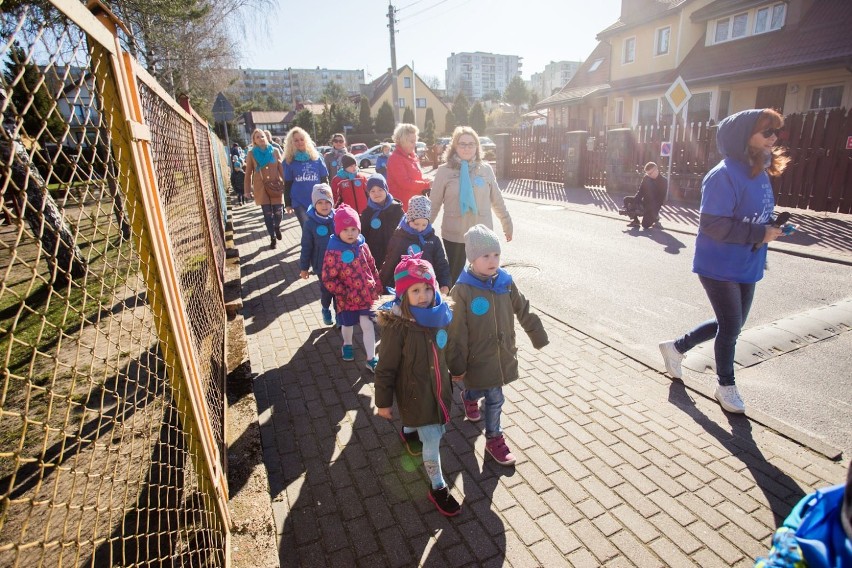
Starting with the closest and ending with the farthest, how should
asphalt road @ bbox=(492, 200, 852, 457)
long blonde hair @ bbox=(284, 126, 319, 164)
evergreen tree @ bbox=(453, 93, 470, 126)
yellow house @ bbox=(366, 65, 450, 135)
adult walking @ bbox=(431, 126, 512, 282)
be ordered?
asphalt road @ bbox=(492, 200, 852, 457) < adult walking @ bbox=(431, 126, 512, 282) < long blonde hair @ bbox=(284, 126, 319, 164) < evergreen tree @ bbox=(453, 93, 470, 126) < yellow house @ bbox=(366, 65, 450, 135)

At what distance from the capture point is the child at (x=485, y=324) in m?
3.10

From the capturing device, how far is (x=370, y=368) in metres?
4.55

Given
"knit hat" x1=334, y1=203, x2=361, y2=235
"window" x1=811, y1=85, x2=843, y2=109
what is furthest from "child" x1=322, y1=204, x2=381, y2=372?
"window" x1=811, y1=85, x2=843, y2=109

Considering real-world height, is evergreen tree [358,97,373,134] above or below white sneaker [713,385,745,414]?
above

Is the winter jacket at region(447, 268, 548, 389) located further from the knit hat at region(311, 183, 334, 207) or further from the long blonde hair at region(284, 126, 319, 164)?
the long blonde hair at region(284, 126, 319, 164)

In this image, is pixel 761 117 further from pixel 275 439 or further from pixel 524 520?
pixel 275 439

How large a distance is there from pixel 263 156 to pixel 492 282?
6893mm

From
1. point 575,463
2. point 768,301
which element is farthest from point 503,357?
point 768,301

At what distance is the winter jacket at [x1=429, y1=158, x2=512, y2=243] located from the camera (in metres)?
5.01

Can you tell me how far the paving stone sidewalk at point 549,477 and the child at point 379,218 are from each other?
1.52m

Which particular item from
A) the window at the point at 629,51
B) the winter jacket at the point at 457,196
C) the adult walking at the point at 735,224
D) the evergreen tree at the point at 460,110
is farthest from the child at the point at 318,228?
the evergreen tree at the point at 460,110

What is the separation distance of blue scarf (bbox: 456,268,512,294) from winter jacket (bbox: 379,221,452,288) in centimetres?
124

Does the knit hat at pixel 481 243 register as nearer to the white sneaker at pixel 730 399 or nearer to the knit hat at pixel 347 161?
the white sneaker at pixel 730 399

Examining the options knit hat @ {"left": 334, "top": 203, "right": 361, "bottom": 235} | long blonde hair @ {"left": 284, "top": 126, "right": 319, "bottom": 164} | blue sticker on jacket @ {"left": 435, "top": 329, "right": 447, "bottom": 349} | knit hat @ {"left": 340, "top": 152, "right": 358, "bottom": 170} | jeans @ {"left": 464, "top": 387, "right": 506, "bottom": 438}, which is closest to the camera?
blue sticker on jacket @ {"left": 435, "top": 329, "right": 447, "bottom": 349}
